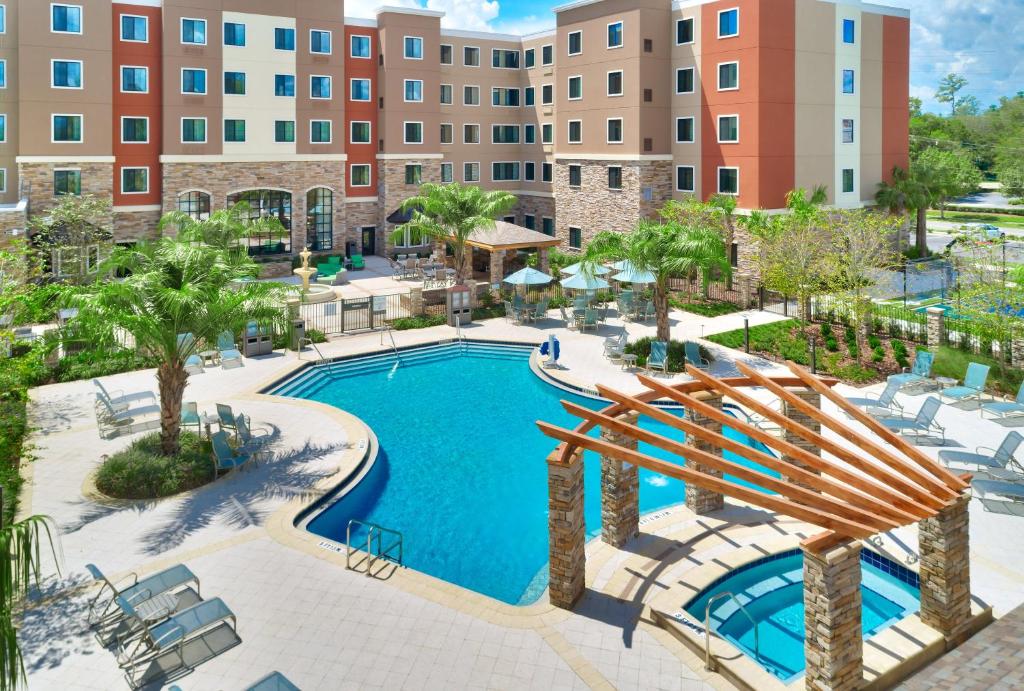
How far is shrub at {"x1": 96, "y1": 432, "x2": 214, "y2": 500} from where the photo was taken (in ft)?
49.7

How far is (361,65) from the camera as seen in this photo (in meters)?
43.0

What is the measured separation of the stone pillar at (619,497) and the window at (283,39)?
33842 millimetres

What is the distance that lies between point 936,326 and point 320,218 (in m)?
29.9

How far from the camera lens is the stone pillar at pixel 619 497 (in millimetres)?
12484

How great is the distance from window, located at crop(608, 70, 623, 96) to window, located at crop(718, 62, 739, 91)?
→ 5103mm

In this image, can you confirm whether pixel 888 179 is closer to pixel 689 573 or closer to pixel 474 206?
pixel 474 206

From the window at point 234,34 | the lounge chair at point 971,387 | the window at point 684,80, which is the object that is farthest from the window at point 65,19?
the lounge chair at point 971,387

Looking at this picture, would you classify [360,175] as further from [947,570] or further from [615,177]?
[947,570]

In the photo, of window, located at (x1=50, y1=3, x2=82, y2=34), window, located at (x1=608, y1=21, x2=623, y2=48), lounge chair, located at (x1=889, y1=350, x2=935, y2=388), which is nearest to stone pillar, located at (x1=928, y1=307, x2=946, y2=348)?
lounge chair, located at (x1=889, y1=350, x2=935, y2=388)

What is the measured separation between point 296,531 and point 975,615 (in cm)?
1018

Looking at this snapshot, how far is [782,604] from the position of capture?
38.0ft

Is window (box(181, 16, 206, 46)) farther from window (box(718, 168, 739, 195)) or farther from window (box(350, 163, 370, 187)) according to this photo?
window (box(718, 168, 739, 195))

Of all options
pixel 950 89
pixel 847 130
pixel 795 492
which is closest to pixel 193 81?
pixel 847 130

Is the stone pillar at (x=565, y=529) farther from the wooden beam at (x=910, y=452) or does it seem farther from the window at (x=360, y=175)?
the window at (x=360, y=175)
